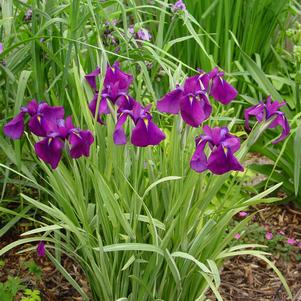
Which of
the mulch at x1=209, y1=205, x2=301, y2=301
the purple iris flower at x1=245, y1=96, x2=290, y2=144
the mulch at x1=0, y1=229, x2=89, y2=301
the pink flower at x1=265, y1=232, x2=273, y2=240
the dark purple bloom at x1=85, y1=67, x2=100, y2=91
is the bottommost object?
the mulch at x1=209, y1=205, x2=301, y2=301

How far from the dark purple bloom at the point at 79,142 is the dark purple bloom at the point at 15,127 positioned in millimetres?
163

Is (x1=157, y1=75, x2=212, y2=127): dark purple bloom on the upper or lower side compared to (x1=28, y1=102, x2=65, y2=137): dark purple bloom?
upper

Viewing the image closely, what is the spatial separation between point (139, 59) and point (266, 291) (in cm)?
105

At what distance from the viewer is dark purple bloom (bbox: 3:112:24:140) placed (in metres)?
1.68

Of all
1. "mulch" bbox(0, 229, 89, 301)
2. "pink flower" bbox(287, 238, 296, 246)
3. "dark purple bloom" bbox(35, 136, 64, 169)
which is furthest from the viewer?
"pink flower" bbox(287, 238, 296, 246)

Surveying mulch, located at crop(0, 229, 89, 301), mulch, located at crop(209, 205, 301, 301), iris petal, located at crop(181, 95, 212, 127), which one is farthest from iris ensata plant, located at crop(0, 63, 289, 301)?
mulch, located at crop(209, 205, 301, 301)

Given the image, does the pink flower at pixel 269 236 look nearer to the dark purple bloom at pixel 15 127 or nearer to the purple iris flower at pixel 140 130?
the purple iris flower at pixel 140 130

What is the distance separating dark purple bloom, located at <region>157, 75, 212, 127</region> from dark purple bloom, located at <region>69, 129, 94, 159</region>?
22cm

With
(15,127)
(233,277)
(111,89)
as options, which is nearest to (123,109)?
(111,89)

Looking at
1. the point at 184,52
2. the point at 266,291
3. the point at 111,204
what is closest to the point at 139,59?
the point at 111,204

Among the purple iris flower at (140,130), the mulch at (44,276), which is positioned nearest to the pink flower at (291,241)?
the mulch at (44,276)

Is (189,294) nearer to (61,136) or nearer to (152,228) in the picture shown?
(152,228)

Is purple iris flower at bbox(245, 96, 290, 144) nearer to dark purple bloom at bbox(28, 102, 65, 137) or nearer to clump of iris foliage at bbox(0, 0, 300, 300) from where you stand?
clump of iris foliage at bbox(0, 0, 300, 300)

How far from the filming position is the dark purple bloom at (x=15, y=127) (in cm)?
168
